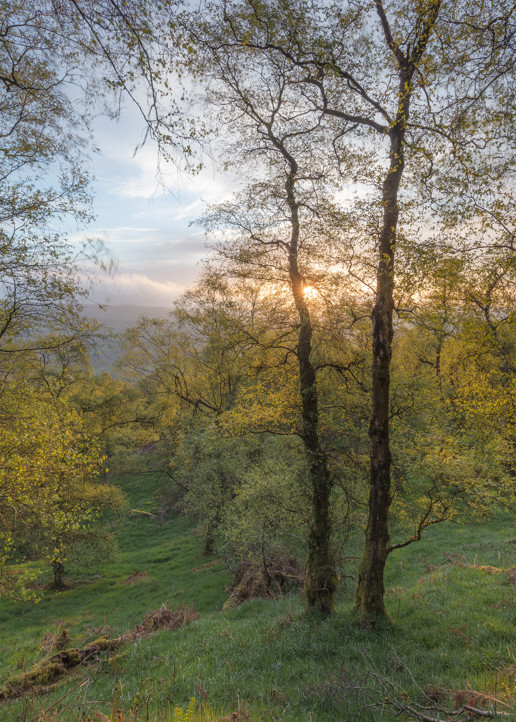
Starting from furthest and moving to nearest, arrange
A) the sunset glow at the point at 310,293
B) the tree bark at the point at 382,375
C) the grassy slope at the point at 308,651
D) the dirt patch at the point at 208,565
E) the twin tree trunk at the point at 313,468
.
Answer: the dirt patch at the point at 208,565 → the sunset glow at the point at 310,293 → the twin tree trunk at the point at 313,468 → the tree bark at the point at 382,375 → the grassy slope at the point at 308,651

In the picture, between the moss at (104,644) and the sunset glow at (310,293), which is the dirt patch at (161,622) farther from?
the sunset glow at (310,293)

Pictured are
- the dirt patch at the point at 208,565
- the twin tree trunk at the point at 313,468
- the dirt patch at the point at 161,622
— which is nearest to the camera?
the twin tree trunk at the point at 313,468

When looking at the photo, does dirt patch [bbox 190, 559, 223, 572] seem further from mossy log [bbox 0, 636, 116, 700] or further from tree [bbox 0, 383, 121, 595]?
mossy log [bbox 0, 636, 116, 700]

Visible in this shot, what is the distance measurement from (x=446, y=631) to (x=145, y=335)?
28264 mm

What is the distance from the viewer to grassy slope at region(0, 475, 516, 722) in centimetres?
532

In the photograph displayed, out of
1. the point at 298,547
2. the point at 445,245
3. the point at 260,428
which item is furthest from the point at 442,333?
the point at 298,547

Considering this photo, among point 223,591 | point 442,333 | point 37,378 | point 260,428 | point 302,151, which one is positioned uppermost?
point 302,151

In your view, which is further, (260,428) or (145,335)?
(145,335)

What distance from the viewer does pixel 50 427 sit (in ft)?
37.2

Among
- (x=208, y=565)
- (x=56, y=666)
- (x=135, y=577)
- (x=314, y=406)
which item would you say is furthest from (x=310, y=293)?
(x=135, y=577)

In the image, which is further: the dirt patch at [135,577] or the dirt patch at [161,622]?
the dirt patch at [135,577]

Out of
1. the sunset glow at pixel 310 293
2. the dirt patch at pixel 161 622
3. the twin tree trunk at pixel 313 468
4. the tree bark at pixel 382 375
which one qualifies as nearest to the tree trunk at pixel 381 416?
the tree bark at pixel 382 375

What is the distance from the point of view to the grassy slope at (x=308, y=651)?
5320 mm

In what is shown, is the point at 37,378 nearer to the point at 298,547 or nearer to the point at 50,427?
the point at 50,427
